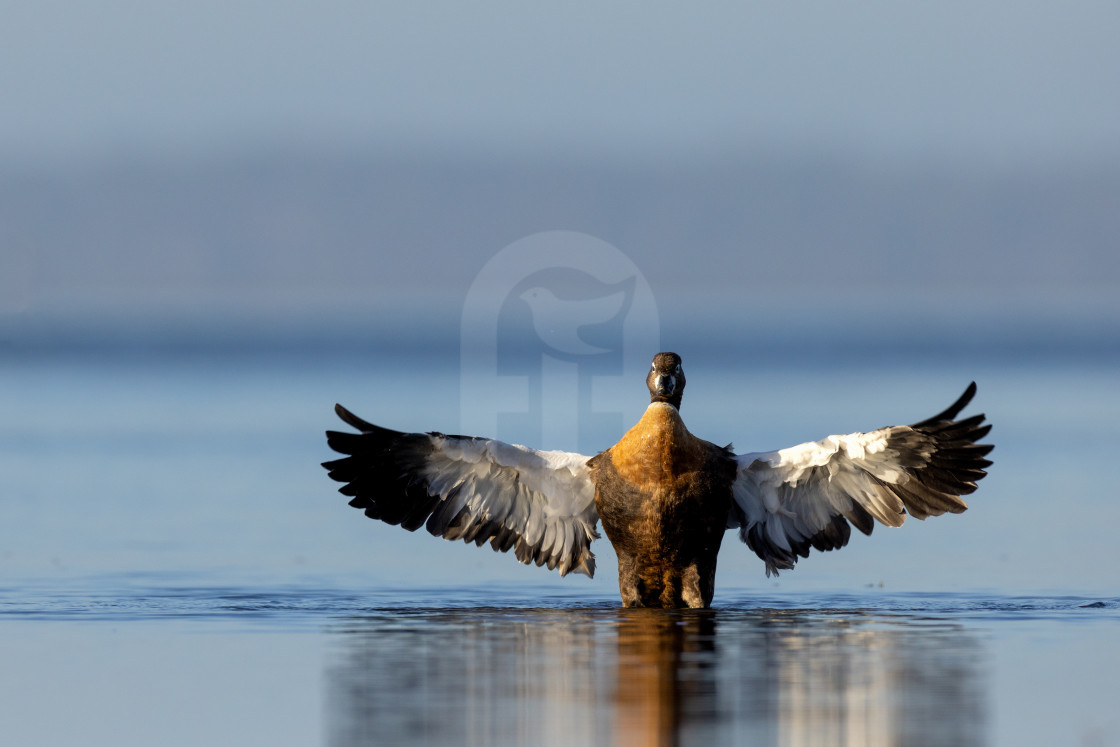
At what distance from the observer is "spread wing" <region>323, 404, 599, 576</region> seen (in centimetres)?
1510

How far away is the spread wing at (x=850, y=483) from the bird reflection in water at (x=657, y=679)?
103 cm

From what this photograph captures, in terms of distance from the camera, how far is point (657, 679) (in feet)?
37.3

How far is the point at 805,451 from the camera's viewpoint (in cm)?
1473

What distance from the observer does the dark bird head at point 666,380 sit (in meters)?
14.9

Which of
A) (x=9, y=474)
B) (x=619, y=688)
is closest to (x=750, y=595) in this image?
(x=619, y=688)

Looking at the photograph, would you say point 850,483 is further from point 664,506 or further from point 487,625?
point 487,625

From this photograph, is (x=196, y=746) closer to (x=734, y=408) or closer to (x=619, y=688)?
(x=619, y=688)

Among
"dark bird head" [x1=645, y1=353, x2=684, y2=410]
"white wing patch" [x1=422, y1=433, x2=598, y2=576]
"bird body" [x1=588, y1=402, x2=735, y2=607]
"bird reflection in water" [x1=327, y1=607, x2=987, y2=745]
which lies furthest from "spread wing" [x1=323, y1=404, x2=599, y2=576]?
"bird reflection in water" [x1=327, y1=607, x2=987, y2=745]

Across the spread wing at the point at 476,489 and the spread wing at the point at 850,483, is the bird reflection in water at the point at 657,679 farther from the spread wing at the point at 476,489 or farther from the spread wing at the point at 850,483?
the spread wing at the point at 476,489

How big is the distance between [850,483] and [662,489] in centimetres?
154

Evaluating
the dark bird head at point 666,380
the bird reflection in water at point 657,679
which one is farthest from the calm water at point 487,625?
the dark bird head at point 666,380

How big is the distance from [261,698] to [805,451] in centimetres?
522

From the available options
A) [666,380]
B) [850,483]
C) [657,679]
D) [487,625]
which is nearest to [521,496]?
[666,380]

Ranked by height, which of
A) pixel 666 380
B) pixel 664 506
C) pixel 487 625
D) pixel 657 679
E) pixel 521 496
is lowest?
pixel 657 679
